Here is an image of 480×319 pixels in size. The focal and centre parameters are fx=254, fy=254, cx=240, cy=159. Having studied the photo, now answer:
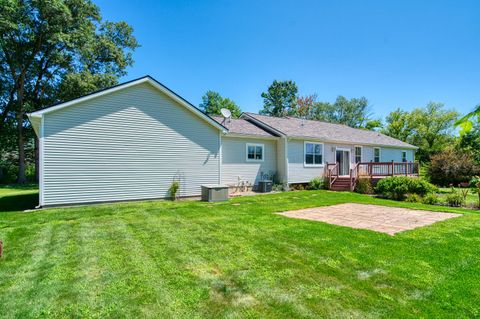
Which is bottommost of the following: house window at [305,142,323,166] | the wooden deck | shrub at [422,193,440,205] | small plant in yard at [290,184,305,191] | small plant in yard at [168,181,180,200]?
shrub at [422,193,440,205]

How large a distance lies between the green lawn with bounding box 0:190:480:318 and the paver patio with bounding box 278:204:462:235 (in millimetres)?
588

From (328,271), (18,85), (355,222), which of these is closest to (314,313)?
(328,271)

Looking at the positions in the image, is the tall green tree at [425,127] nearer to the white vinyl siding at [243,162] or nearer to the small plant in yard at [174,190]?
the white vinyl siding at [243,162]

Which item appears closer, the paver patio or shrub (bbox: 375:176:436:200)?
the paver patio

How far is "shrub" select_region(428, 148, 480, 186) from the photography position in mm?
17141

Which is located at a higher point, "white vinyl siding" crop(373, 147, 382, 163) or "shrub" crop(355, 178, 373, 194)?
"white vinyl siding" crop(373, 147, 382, 163)

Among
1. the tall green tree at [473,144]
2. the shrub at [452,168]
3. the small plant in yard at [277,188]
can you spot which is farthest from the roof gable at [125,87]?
the tall green tree at [473,144]

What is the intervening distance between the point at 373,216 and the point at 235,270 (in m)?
6.01

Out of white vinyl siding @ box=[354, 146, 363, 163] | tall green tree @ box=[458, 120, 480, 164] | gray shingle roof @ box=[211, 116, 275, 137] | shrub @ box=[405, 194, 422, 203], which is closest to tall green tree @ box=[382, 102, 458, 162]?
tall green tree @ box=[458, 120, 480, 164]

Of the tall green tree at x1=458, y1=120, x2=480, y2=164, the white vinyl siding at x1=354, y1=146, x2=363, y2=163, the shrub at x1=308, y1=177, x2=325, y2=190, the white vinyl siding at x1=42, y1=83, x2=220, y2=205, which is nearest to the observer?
the white vinyl siding at x1=42, y1=83, x2=220, y2=205

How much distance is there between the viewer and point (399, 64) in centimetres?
1772

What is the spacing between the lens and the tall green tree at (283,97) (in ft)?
146

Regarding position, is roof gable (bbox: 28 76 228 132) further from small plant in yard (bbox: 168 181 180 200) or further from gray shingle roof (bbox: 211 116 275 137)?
small plant in yard (bbox: 168 181 180 200)

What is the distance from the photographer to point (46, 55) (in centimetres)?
2372
